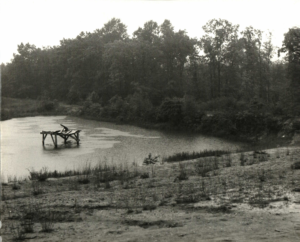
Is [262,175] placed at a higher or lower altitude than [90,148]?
higher

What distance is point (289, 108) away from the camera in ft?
102

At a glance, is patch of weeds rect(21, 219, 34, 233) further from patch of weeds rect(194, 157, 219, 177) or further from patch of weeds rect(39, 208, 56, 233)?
patch of weeds rect(194, 157, 219, 177)

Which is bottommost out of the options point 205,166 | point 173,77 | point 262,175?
point 205,166

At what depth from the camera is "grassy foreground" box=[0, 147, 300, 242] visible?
7524 millimetres

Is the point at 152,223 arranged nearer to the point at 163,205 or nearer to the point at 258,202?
the point at 163,205

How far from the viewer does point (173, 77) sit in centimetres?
6556

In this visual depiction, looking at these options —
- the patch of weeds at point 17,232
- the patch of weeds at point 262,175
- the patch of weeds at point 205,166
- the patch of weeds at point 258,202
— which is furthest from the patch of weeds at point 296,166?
the patch of weeds at point 17,232

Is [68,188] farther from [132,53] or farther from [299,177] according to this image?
[132,53]

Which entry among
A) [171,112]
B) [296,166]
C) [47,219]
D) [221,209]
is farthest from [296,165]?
[171,112]

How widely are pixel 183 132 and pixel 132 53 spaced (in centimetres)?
3198

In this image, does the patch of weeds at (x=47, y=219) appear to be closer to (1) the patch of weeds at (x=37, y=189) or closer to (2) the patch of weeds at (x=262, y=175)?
(1) the patch of weeds at (x=37, y=189)

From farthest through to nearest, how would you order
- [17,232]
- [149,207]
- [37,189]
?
[37,189]
[149,207]
[17,232]

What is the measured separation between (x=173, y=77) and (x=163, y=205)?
5661cm

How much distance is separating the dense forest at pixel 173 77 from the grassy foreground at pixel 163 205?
19.5 m
